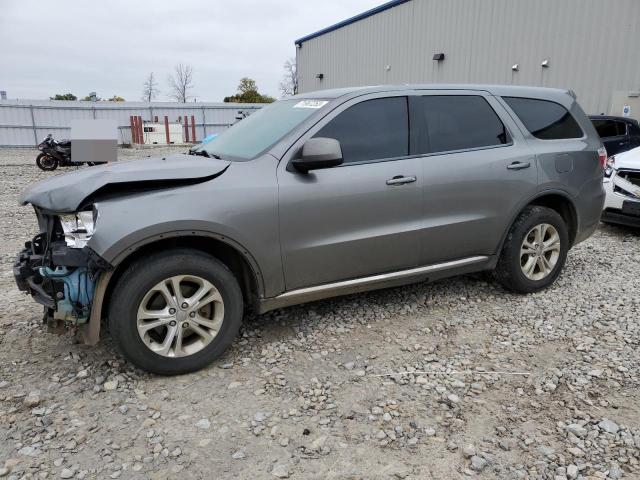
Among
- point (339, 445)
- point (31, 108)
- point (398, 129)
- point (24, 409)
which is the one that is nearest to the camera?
point (339, 445)

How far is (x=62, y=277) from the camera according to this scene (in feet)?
9.39

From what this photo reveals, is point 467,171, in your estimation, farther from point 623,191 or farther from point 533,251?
point 623,191

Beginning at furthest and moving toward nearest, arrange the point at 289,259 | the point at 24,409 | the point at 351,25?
1. the point at 351,25
2. the point at 289,259
3. the point at 24,409

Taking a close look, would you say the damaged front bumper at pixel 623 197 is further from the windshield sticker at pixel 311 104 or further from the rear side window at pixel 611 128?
the windshield sticker at pixel 311 104

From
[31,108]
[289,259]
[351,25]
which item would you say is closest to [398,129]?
[289,259]

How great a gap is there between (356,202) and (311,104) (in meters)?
0.85

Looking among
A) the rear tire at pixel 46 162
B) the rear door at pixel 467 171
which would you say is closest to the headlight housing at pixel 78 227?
the rear door at pixel 467 171

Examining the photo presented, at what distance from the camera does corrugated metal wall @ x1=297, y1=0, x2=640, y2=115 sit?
11.9 meters

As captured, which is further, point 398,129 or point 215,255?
point 398,129

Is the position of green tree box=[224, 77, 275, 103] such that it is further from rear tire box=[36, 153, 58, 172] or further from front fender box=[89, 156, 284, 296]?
front fender box=[89, 156, 284, 296]

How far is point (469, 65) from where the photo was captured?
649 inches

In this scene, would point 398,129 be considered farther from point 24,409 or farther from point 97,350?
point 24,409

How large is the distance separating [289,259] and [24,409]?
1.73m

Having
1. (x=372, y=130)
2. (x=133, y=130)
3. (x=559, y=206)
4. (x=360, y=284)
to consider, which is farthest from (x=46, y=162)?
(x=559, y=206)
